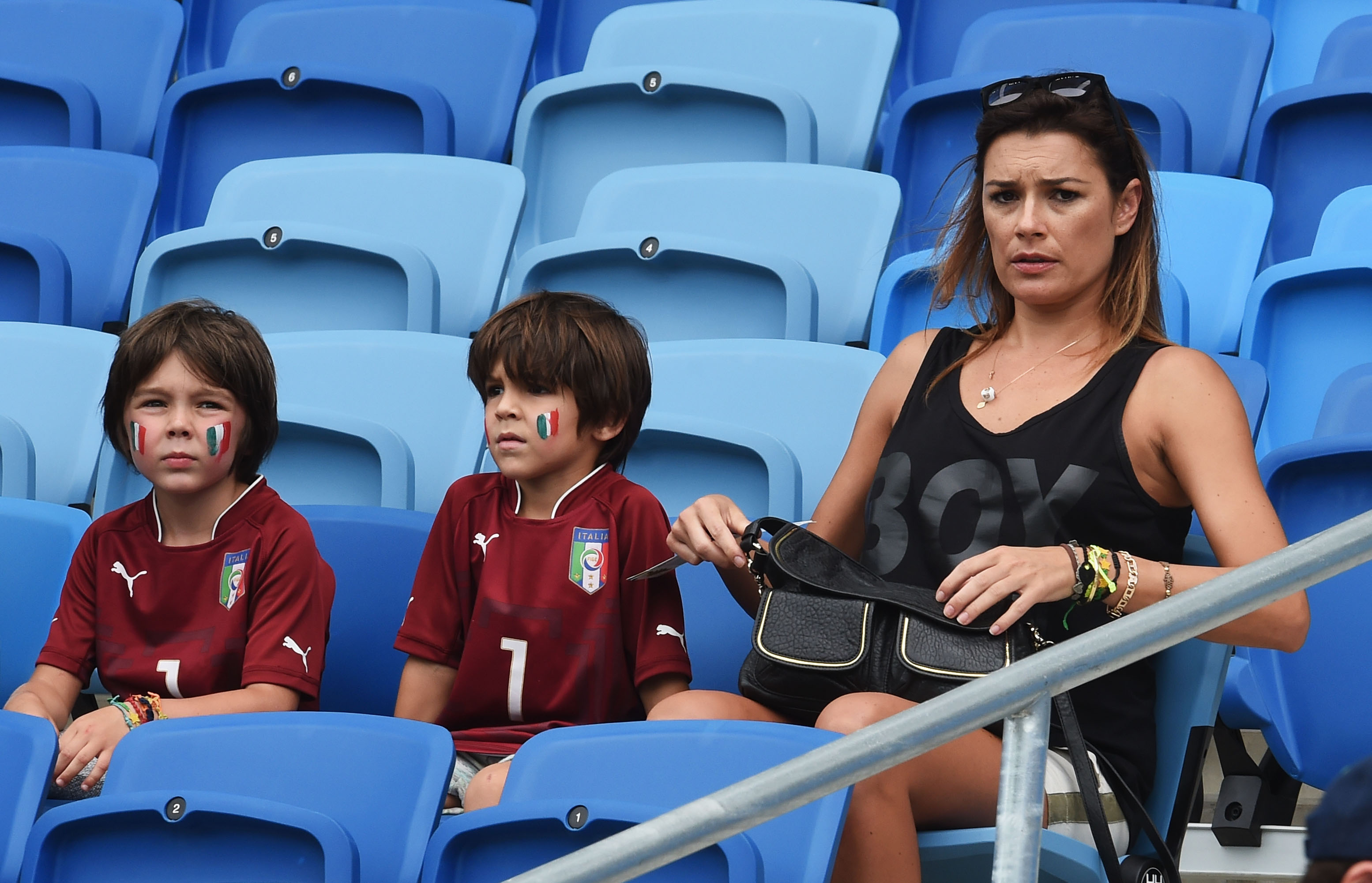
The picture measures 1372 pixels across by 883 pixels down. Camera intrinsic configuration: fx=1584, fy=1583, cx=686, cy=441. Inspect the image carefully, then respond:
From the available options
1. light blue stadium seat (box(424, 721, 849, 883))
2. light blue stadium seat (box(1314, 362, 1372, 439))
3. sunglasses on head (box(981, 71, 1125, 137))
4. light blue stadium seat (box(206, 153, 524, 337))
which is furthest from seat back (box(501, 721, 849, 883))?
light blue stadium seat (box(206, 153, 524, 337))

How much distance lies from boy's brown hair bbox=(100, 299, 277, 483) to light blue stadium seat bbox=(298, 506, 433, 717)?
0.12 m

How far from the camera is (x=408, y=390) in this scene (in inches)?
77.2

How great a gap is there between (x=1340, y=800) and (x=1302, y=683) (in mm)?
1022

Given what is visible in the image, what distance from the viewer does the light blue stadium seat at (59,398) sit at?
6.72 feet

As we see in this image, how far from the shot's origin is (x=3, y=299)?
2348mm

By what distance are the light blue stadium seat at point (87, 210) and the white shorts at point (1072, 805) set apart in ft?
5.66

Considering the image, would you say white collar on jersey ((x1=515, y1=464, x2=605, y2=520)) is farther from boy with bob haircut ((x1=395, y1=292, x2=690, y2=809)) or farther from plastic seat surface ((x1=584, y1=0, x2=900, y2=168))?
plastic seat surface ((x1=584, y1=0, x2=900, y2=168))

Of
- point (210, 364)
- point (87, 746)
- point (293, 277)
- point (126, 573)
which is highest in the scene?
point (293, 277)

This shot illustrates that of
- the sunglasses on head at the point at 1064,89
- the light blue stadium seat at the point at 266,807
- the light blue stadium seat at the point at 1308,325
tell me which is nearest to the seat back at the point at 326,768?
the light blue stadium seat at the point at 266,807

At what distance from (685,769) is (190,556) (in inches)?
26.8

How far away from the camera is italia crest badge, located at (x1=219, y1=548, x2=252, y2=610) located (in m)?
1.59

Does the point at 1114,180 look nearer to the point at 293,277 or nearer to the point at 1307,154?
the point at 1307,154

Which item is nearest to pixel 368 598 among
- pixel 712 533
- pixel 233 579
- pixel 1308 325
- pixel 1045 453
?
pixel 233 579

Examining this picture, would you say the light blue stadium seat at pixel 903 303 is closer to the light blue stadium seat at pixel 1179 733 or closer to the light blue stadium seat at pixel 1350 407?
the light blue stadium seat at pixel 1350 407
